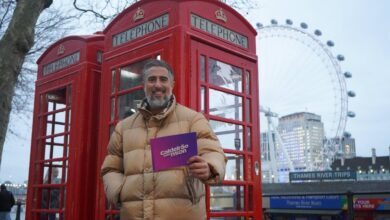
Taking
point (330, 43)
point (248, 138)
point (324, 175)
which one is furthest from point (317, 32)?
point (248, 138)

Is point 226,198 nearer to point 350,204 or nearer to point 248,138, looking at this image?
point 248,138

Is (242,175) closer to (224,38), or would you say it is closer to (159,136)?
(224,38)

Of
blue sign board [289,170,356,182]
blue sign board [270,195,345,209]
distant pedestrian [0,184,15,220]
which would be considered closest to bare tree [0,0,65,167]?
distant pedestrian [0,184,15,220]

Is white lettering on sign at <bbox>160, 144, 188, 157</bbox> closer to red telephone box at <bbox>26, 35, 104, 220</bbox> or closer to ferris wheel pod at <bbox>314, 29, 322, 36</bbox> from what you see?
red telephone box at <bbox>26, 35, 104, 220</bbox>

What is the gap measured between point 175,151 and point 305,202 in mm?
14243

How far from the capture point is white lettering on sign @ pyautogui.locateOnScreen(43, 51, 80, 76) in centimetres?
453

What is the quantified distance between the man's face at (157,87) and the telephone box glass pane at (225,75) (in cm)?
131

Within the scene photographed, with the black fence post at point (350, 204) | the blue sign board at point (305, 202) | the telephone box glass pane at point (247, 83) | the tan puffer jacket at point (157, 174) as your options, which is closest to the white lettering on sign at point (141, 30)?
the telephone box glass pane at point (247, 83)

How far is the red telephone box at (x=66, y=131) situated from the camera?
4.19 m

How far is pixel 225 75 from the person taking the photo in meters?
3.67

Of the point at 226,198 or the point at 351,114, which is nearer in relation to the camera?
the point at 226,198

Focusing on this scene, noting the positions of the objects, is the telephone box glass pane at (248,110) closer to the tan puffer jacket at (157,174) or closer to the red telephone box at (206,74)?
the red telephone box at (206,74)

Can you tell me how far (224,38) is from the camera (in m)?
3.76

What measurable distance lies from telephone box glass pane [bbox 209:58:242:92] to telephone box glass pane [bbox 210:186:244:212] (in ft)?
2.72
